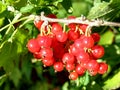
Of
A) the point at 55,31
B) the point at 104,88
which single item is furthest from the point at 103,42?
the point at 55,31

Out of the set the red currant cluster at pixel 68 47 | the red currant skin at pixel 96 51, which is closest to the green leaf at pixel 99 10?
the red currant cluster at pixel 68 47

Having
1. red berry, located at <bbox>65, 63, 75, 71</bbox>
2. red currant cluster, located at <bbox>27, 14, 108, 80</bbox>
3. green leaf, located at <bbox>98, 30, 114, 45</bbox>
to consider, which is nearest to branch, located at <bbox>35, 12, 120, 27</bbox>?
red currant cluster, located at <bbox>27, 14, 108, 80</bbox>

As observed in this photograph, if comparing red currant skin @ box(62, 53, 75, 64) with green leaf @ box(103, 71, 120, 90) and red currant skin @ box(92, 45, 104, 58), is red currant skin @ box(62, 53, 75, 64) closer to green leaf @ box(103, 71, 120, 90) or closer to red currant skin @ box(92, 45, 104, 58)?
red currant skin @ box(92, 45, 104, 58)

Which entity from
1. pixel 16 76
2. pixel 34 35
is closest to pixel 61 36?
pixel 34 35

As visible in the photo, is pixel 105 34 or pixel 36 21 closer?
pixel 36 21

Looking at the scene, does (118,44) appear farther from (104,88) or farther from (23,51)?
(23,51)

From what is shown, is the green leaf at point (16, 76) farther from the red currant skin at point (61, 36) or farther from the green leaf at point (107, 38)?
the red currant skin at point (61, 36)

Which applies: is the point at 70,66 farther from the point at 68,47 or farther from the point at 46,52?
the point at 46,52

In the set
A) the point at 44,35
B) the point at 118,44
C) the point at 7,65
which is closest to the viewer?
the point at 44,35
